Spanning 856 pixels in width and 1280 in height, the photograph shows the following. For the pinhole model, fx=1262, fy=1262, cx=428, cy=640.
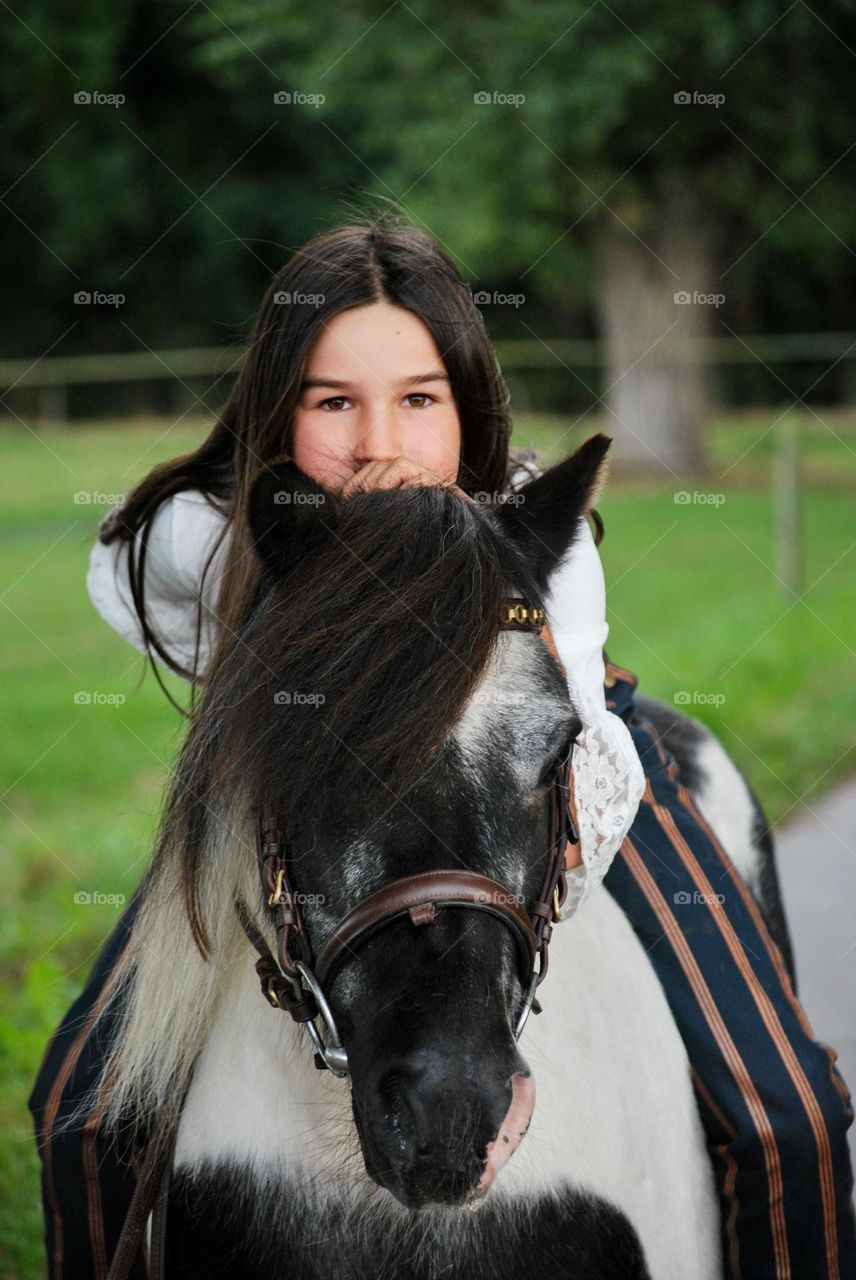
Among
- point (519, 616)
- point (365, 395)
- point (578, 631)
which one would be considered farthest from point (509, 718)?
point (365, 395)

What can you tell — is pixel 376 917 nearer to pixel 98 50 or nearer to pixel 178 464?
pixel 178 464

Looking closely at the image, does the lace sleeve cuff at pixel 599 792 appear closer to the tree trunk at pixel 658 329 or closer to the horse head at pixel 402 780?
the horse head at pixel 402 780

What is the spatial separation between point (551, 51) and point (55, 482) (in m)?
9.01

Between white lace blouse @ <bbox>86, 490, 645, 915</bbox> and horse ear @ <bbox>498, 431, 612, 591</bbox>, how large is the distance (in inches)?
1.3

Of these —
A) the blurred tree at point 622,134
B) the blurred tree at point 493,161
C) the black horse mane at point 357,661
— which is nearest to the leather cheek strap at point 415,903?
the black horse mane at point 357,661

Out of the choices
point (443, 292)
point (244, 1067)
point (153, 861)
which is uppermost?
point (443, 292)

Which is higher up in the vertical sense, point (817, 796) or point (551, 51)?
point (551, 51)

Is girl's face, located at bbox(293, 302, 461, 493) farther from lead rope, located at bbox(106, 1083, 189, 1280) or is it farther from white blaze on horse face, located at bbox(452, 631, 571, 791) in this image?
lead rope, located at bbox(106, 1083, 189, 1280)

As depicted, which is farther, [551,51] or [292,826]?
[551,51]

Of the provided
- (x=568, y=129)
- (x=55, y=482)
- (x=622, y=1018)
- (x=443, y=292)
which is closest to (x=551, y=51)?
(x=568, y=129)

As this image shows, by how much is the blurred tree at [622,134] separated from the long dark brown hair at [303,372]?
8.55m

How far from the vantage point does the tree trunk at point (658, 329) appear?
17828mm

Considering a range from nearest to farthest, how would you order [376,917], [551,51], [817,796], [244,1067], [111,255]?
[376,917] → [244,1067] → [817,796] → [551,51] → [111,255]

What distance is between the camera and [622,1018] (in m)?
2.15
